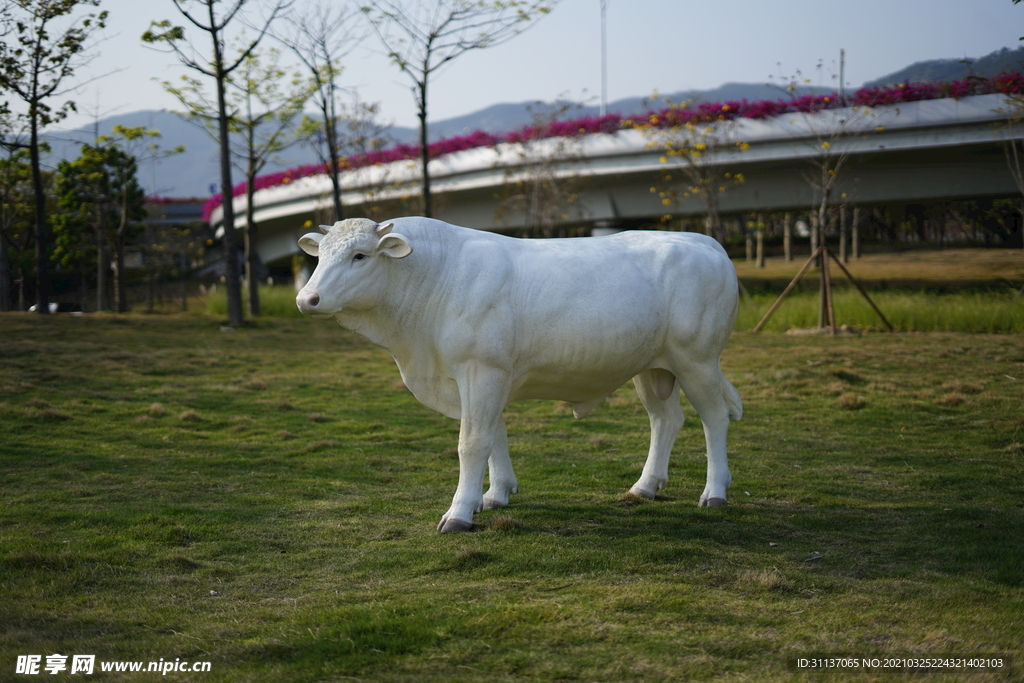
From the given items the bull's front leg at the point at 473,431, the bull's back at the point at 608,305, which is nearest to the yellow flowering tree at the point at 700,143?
the bull's back at the point at 608,305

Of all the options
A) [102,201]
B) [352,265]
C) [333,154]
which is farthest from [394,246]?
[102,201]

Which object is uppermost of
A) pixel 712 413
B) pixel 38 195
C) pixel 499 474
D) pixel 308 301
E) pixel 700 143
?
pixel 700 143

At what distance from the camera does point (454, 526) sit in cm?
545

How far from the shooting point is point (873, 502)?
6.18 metres

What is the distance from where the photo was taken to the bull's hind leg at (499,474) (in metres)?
6.13

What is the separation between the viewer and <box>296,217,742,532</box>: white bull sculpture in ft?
17.9

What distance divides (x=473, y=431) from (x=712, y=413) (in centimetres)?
176

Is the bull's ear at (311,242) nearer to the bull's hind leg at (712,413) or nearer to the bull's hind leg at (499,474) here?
the bull's hind leg at (499,474)

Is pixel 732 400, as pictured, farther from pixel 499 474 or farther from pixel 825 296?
pixel 825 296

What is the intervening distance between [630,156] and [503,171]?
3759mm

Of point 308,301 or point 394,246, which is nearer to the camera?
point 308,301

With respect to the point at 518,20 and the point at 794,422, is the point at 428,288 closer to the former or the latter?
the point at 794,422

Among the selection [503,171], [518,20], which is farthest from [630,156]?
[518,20]

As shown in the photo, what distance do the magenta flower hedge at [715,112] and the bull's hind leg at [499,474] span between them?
14.3 meters
